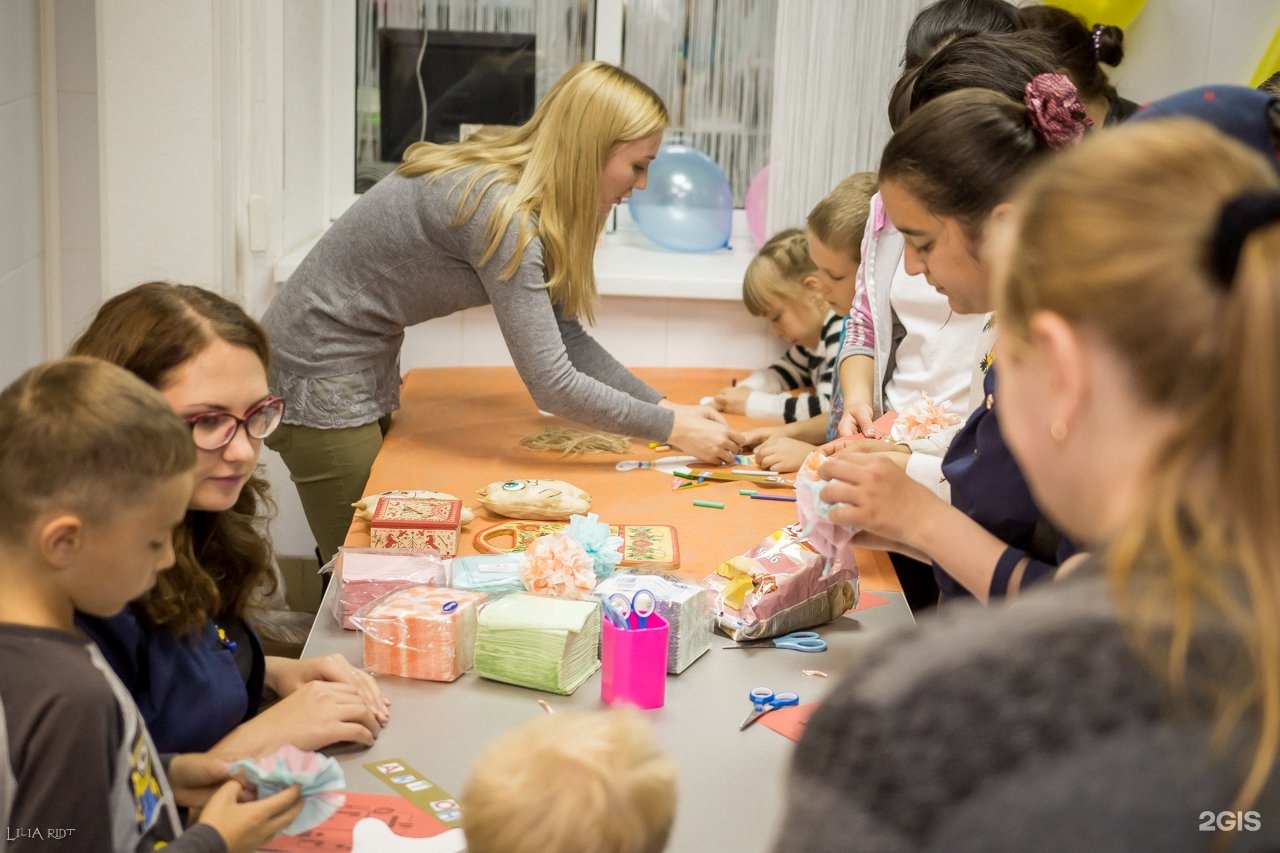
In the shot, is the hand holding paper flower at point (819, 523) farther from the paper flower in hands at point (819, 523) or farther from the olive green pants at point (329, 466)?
the olive green pants at point (329, 466)

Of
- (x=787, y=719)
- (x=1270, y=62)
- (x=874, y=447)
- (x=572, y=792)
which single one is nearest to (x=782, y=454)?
(x=874, y=447)

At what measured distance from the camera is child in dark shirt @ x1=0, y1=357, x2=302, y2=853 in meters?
1.17

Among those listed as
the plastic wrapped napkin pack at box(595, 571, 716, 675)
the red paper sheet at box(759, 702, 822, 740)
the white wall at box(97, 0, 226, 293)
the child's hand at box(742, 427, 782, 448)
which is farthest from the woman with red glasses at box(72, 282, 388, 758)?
the white wall at box(97, 0, 226, 293)

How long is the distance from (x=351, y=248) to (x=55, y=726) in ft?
6.05

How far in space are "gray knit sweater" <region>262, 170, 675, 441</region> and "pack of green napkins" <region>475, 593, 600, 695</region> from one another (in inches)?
42.6

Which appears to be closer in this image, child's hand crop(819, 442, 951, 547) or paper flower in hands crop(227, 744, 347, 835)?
paper flower in hands crop(227, 744, 347, 835)

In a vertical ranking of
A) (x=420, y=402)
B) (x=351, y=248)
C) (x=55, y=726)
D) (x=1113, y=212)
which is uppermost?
(x=1113, y=212)

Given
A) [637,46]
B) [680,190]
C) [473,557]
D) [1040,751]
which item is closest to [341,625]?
[473,557]

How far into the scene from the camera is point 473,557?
6.78 ft

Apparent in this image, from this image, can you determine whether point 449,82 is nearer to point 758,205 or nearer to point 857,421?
point 758,205

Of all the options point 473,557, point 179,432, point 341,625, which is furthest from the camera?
point 473,557

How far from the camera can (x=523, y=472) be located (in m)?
2.74

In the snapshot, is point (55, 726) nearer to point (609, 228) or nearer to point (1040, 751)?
point (1040, 751)

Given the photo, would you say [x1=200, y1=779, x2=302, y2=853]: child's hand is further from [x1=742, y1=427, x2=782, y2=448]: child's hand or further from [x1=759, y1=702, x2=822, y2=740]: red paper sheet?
[x1=742, y1=427, x2=782, y2=448]: child's hand
